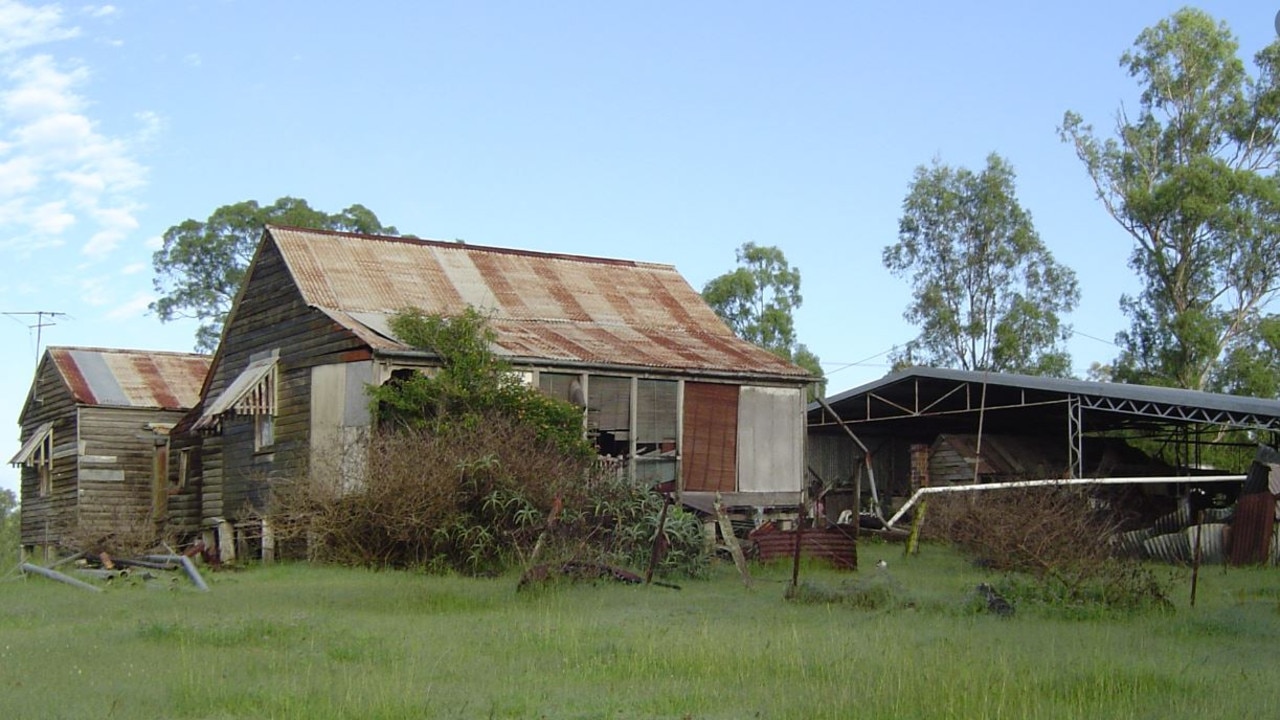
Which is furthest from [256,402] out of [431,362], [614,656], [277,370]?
[614,656]

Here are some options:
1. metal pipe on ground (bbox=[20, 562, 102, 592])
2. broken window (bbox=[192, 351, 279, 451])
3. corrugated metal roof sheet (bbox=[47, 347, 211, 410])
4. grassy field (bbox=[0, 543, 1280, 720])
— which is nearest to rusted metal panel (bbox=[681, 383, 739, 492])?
broken window (bbox=[192, 351, 279, 451])

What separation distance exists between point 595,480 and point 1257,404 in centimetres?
1232

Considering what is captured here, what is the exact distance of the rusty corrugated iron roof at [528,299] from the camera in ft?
82.3

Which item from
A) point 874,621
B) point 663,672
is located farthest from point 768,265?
point 663,672

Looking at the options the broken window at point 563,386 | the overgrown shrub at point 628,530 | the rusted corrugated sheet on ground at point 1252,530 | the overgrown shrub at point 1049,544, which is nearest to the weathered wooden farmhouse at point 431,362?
the broken window at point 563,386

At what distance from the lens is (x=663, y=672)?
1020 centimetres

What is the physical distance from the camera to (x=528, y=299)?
28.3 metres

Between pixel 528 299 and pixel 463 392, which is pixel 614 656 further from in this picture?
pixel 528 299

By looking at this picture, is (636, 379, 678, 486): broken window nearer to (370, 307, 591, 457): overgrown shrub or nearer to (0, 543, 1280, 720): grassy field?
(370, 307, 591, 457): overgrown shrub

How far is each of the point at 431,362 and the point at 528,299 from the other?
5.63 meters

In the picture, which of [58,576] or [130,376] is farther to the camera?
[130,376]

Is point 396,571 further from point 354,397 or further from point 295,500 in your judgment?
point 354,397

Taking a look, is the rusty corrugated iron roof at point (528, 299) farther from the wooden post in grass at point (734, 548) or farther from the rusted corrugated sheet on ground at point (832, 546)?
the wooden post in grass at point (734, 548)

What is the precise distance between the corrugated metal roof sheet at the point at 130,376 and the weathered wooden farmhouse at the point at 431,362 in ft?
11.8
